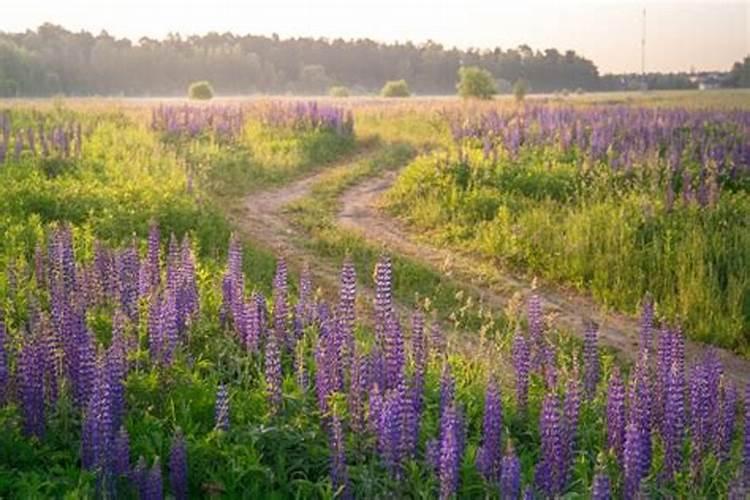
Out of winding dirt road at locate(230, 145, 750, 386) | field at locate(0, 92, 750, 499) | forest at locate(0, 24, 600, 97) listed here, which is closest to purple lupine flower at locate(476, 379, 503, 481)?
field at locate(0, 92, 750, 499)

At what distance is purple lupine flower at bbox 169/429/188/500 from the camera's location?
4.66 metres

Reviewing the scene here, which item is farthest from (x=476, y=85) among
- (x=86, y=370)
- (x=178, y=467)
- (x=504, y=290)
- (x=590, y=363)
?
(x=178, y=467)

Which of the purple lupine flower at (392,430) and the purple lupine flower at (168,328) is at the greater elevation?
the purple lupine flower at (168,328)

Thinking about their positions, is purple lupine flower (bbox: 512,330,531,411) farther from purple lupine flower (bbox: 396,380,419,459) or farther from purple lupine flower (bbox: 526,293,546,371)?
purple lupine flower (bbox: 396,380,419,459)

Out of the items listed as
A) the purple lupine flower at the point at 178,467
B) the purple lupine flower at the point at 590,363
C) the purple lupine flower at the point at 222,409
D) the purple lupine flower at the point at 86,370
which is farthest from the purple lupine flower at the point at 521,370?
the purple lupine flower at the point at 86,370

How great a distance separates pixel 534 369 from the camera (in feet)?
23.2

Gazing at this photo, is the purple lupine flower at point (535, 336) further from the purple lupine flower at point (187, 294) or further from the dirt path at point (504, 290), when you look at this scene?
the purple lupine flower at point (187, 294)

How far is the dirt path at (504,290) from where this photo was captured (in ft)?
29.2

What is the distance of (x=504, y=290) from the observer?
10742 mm

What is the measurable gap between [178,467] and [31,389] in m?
1.13

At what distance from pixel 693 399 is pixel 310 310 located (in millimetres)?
3034

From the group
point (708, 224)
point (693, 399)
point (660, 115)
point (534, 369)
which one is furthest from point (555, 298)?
point (660, 115)

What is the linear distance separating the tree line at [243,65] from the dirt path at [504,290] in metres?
62.4

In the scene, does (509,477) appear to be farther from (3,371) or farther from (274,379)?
(3,371)
